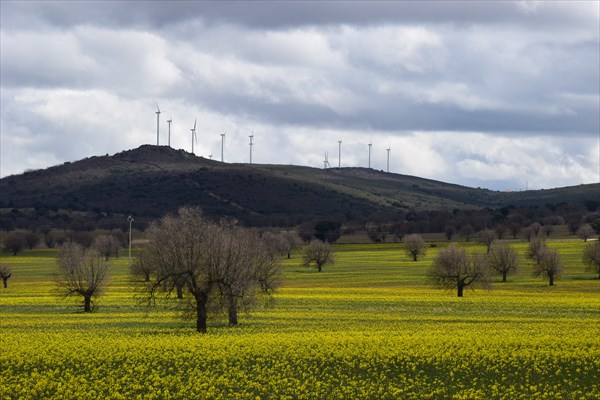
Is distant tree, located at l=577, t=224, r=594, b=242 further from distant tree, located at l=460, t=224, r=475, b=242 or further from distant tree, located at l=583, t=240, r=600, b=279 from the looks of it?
distant tree, located at l=583, t=240, r=600, b=279

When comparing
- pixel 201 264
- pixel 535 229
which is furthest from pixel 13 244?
pixel 201 264

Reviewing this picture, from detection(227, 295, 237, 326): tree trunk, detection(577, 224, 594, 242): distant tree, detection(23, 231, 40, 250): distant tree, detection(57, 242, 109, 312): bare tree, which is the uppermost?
detection(577, 224, 594, 242): distant tree

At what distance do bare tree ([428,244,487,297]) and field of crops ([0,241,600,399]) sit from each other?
14.0 m

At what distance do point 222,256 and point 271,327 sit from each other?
5635 mm

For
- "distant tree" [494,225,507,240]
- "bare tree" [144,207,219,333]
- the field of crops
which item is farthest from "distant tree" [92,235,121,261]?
"bare tree" [144,207,219,333]

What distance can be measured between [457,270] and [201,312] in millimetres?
42896

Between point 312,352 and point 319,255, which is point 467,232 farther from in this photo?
point 312,352

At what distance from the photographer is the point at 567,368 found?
1590 inches

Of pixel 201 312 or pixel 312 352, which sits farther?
pixel 201 312

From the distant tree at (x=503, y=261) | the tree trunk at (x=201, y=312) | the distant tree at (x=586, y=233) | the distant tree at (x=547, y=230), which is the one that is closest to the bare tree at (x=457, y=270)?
the distant tree at (x=503, y=261)

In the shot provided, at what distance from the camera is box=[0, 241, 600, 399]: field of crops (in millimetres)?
36438

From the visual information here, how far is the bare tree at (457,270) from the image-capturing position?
300 feet

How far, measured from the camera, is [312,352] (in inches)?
1697

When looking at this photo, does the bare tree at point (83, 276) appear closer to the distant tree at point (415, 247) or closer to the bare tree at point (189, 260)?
the bare tree at point (189, 260)
